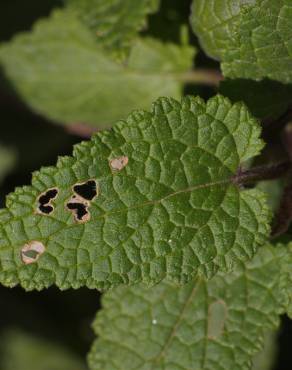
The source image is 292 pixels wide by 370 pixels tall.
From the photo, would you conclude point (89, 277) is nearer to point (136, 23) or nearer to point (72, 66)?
point (136, 23)

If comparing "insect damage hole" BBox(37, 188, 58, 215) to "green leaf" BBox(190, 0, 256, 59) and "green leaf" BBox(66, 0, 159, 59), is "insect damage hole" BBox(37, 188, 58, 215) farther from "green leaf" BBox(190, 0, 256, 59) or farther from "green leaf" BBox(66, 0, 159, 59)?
"green leaf" BBox(66, 0, 159, 59)

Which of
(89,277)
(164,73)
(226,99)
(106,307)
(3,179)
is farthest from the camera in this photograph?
(3,179)

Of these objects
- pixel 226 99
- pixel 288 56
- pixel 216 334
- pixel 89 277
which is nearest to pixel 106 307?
pixel 216 334

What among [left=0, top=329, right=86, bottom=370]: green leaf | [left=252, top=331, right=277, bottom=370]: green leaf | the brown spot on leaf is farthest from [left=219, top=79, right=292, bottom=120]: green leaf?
[left=0, top=329, right=86, bottom=370]: green leaf

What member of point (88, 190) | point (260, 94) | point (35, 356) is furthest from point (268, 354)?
point (88, 190)

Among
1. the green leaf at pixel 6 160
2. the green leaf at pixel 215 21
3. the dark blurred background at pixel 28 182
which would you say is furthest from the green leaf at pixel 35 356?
the green leaf at pixel 215 21

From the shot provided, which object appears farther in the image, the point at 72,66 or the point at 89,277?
the point at 72,66
